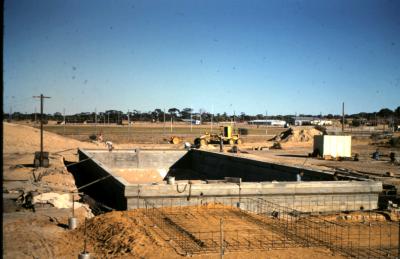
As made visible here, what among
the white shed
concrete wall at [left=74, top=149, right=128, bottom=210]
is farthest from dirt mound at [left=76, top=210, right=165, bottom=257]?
the white shed

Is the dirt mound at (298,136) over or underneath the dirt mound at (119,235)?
over

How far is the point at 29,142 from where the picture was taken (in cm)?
4266

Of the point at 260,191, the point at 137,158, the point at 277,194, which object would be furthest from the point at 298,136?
the point at 260,191

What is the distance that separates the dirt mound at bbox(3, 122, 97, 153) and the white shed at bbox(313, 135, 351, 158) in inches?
771

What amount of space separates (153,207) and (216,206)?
1896mm

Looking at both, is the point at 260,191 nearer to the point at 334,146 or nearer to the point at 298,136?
the point at 334,146

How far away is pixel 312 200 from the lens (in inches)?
585

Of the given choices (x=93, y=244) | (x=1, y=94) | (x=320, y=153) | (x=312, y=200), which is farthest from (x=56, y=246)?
(x=320, y=153)

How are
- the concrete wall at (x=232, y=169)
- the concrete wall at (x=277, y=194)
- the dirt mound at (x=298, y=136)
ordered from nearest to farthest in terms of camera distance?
the concrete wall at (x=277, y=194) < the concrete wall at (x=232, y=169) < the dirt mound at (x=298, y=136)

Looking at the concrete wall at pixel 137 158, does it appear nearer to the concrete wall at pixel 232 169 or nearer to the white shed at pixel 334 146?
the concrete wall at pixel 232 169

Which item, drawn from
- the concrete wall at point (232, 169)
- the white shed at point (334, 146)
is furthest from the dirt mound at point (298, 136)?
the concrete wall at point (232, 169)

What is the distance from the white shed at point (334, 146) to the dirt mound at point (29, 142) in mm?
19574

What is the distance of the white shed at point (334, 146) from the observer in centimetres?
3416

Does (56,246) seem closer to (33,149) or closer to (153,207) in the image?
(153,207)
